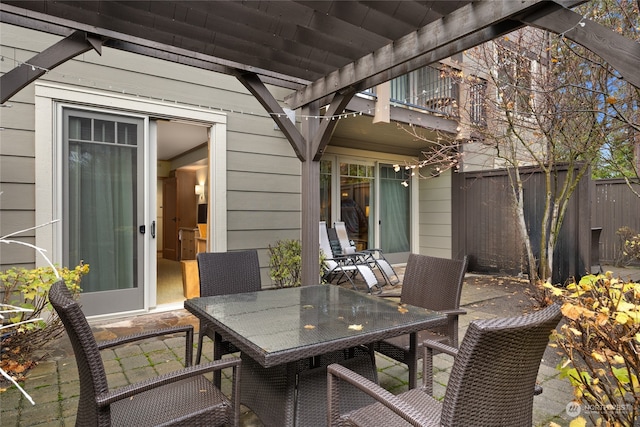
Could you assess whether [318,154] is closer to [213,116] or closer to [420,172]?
[213,116]

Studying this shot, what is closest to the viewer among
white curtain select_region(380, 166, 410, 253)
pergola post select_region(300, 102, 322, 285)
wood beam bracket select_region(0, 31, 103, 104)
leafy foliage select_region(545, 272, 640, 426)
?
leafy foliage select_region(545, 272, 640, 426)

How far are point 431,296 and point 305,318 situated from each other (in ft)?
3.41

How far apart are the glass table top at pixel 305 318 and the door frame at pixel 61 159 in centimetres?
199

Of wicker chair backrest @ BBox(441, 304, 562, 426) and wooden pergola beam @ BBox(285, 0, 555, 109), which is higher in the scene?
wooden pergola beam @ BBox(285, 0, 555, 109)

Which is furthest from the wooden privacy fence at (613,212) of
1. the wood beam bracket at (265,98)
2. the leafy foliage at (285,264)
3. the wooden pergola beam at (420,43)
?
the wood beam bracket at (265,98)

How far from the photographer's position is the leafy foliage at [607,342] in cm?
129

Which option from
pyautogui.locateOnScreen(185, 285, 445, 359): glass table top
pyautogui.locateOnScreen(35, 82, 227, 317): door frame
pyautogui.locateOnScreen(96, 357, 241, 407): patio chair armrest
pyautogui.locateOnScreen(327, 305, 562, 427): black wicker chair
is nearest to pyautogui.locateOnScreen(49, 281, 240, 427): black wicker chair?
pyautogui.locateOnScreen(96, 357, 241, 407): patio chair armrest

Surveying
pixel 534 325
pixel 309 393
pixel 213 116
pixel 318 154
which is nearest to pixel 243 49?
pixel 318 154

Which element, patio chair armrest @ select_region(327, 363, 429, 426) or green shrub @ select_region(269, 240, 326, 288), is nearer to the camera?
patio chair armrest @ select_region(327, 363, 429, 426)

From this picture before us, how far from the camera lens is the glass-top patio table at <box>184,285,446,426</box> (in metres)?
Result: 1.50

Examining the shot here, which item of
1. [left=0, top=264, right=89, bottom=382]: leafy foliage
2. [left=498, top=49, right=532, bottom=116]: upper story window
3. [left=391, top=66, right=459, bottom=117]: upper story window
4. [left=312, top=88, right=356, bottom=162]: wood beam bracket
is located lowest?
[left=0, top=264, right=89, bottom=382]: leafy foliage

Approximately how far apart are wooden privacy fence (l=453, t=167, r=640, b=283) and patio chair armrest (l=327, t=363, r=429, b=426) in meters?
5.28

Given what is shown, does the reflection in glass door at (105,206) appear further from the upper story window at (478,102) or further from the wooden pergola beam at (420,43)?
the upper story window at (478,102)

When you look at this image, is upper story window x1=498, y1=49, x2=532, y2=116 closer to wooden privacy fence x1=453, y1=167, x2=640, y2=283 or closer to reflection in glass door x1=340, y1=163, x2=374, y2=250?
wooden privacy fence x1=453, y1=167, x2=640, y2=283
